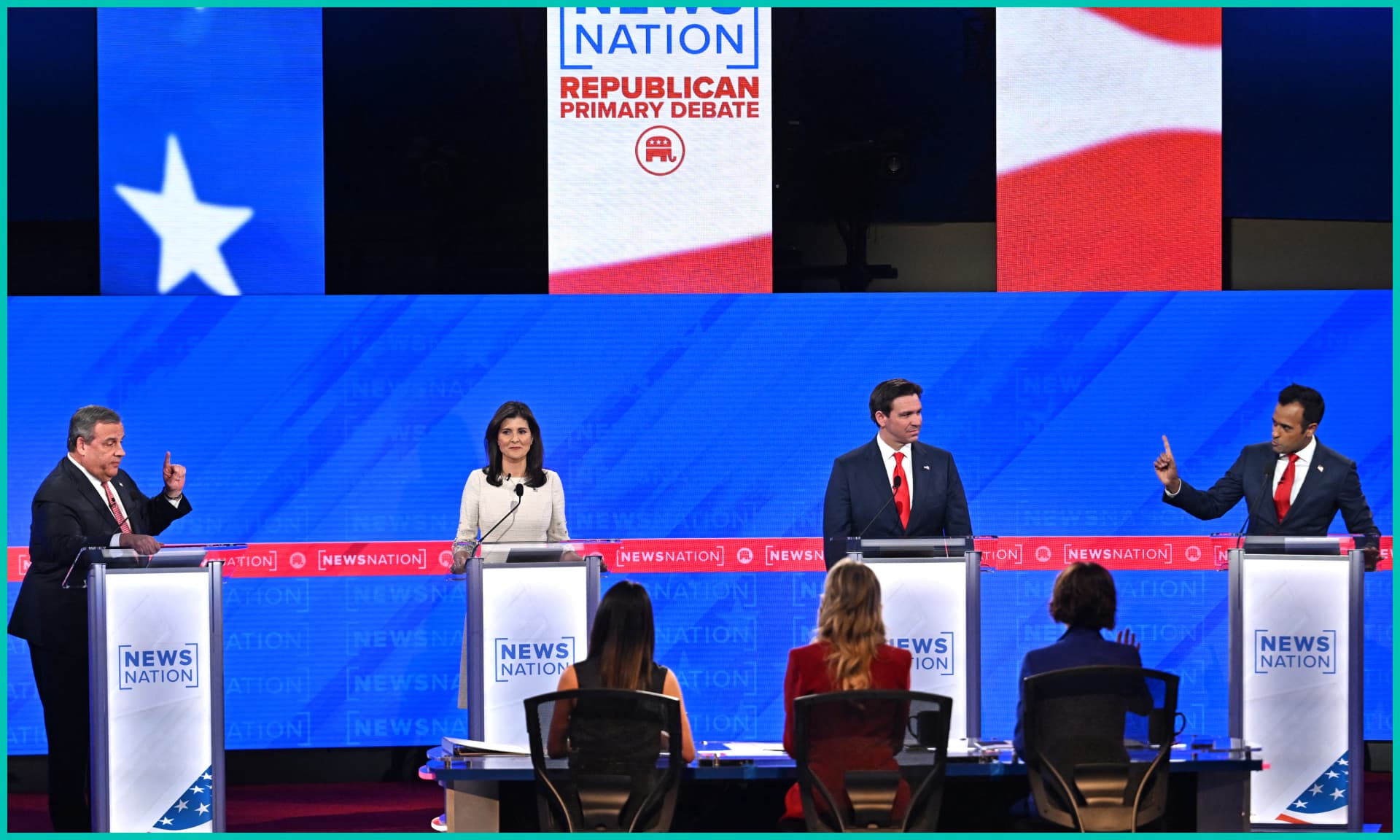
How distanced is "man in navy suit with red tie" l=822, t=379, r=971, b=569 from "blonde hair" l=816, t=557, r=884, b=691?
1.54m

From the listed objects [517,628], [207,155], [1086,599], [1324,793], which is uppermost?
[207,155]

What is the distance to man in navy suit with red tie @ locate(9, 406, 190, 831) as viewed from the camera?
4785mm

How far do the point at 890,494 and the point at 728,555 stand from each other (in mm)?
1498

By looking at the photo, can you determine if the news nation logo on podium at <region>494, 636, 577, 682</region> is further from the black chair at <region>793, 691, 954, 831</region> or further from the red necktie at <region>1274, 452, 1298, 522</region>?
the red necktie at <region>1274, 452, 1298, 522</region>

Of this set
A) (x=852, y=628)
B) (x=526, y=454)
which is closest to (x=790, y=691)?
(x=852, y=628)

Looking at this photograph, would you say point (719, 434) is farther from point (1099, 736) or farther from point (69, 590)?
point (1099, 736)

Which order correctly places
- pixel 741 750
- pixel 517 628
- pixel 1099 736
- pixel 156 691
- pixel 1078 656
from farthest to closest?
pixel 517 628
pixel 156 691
pixel 741 750
pixel 1078 656
pixel 1099 736

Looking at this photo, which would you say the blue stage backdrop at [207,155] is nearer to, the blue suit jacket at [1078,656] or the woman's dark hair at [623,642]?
the woman's dark hair at [623,642]

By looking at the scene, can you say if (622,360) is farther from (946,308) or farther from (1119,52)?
(1119,52)

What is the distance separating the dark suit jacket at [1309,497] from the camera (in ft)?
17.3

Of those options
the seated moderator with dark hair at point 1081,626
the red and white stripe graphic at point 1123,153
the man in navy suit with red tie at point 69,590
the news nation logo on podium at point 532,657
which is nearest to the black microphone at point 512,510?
the news nation logo on podium at point 532,657

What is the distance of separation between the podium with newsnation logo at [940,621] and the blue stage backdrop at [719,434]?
1.80 m

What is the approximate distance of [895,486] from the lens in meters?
5.25

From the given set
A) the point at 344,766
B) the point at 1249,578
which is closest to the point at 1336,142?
the point at 1249,578
